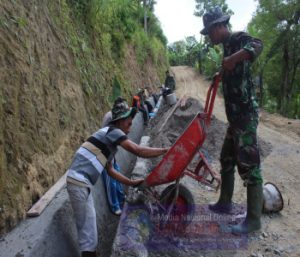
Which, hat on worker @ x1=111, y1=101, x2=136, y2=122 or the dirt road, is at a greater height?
hat on worker @ x1=111, y1=101, x2=136, y2=122

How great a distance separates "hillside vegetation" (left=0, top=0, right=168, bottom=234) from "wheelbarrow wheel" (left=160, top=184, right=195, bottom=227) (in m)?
1.58

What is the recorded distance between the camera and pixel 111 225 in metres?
5.17

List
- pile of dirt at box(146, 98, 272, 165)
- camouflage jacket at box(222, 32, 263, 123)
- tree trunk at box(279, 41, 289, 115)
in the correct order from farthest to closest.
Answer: tree trunk at box(279, 41, 289, 115)
pile of dirt at box(146, 98, 272, 165)
camouflage jacket at box(222, 32, 263, 123)

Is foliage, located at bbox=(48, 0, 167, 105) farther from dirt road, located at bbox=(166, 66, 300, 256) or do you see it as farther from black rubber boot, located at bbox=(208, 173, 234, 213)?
black rubber boot, located at bbox=(208, 173, 234, 213)

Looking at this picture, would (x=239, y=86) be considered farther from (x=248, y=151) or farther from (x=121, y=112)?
(x=121, y=112)

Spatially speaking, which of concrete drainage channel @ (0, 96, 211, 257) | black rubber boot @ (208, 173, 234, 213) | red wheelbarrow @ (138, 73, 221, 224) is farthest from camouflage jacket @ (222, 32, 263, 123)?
Answer: concrete drainage channel @ (0, 96, 211, 257)

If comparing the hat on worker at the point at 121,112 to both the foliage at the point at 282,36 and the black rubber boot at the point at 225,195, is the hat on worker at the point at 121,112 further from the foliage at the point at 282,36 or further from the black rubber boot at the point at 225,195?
the foliage at the point at 282,36

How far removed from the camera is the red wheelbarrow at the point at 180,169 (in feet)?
12.8

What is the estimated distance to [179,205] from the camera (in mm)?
4391

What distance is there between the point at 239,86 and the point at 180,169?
3.73 feet

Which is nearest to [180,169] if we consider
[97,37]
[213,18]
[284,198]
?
[213,18]

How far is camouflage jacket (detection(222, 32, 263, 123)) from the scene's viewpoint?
4.01 meters

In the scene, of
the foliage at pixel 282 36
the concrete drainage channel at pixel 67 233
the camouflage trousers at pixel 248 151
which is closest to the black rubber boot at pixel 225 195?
the camouflage trousers at pixel 248 151

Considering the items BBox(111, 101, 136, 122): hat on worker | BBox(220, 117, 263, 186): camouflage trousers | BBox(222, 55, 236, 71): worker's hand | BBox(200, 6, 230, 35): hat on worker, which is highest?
BBox(200, 6, 230, 35): hat on worker
